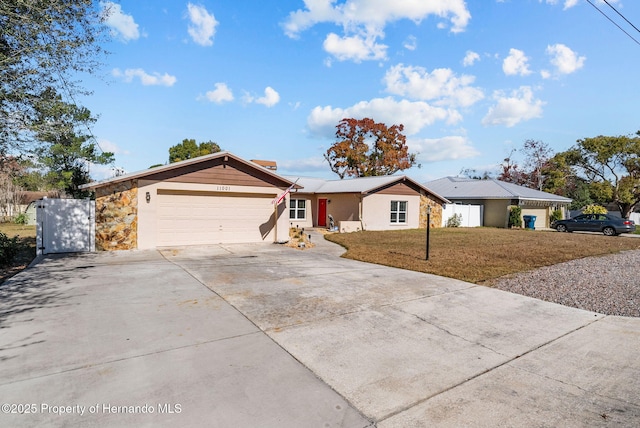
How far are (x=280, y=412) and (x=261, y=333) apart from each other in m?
1.86

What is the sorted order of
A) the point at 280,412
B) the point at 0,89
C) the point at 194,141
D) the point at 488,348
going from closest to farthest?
the point at 280,412 → the point at 488,348 → the point at 0,89 → the point at 194,141

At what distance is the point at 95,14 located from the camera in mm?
8500

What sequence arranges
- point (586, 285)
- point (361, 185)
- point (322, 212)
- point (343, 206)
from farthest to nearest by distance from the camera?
point (322, 212), point (343, 206), point (361, 185), point (586, 285)

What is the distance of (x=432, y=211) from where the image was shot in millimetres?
25375

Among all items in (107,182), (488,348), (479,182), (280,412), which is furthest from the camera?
(479,182)

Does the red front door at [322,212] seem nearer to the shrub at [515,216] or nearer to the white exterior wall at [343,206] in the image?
the white exterior wall at [343,206]

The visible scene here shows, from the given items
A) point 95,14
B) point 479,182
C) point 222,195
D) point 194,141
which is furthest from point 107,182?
point 194,141

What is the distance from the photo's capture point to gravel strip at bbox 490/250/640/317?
6.65 meters

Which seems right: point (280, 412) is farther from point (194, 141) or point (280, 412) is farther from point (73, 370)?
point (194, 141)

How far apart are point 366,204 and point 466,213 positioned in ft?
34.7

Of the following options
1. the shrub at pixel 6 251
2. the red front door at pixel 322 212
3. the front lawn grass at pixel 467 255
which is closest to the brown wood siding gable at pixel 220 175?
the shrub at pixel 6 251

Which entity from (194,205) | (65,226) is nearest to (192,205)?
(194,205)

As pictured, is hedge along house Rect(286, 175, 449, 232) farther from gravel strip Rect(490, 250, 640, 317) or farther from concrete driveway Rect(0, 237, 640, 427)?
concrete driveway Rect(0, 237, 640, 427)

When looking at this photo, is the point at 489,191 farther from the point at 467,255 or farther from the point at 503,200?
the point at 467,255
